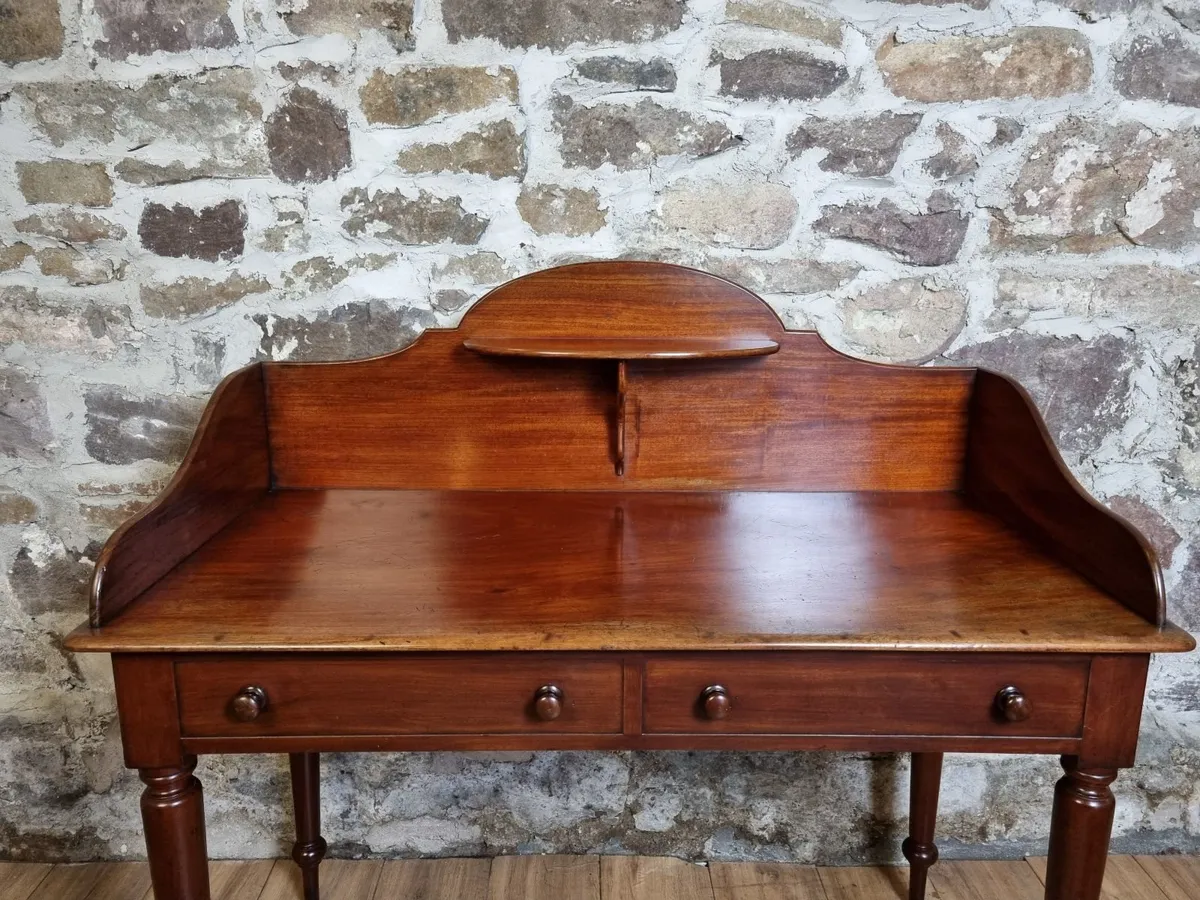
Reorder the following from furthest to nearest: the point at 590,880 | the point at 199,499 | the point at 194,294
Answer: the point at 590,880 < the point at 194,294 < the point at 199,499

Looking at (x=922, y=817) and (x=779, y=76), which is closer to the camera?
(x=779, y=76)

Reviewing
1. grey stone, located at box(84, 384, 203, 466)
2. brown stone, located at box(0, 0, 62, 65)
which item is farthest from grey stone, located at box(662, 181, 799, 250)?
brown stone, located at box(0, 0, 62, 65)

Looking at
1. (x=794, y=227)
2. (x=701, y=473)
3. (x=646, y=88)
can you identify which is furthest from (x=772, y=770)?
(x=646, y=88)

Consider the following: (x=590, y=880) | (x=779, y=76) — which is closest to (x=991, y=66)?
(x=779, y=76)

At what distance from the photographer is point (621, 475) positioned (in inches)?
64.6

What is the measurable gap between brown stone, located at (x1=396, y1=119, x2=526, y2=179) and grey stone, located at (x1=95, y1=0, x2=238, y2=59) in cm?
39

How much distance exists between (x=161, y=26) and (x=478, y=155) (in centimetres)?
62

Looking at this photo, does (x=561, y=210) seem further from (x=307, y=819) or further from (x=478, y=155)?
(x=307, y=819)

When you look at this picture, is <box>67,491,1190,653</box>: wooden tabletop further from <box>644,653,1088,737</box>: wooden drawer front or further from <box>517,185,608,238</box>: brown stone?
<box>517,185,608,238</box>: brown stone

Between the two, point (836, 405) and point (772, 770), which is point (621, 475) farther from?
point (772, 770)

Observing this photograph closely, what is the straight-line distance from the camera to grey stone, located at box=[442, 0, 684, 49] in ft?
5.22

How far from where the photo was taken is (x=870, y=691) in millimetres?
1136

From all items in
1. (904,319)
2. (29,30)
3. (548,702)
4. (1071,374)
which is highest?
(29,30)

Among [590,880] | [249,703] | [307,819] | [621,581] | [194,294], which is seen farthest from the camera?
[590,880]
